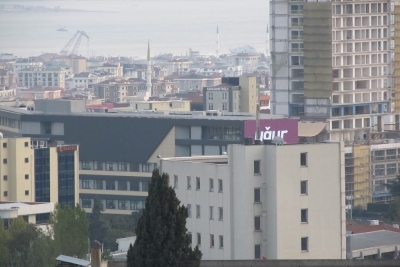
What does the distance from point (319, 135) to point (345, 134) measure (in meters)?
2.73

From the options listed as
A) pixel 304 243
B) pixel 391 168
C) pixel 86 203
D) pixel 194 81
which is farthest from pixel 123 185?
pixel 194 81

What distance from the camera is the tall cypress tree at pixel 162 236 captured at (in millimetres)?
13102

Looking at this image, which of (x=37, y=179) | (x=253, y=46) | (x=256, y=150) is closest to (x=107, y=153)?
(x=37, y=179)

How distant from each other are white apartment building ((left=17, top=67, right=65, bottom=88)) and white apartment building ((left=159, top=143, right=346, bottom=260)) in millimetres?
100408

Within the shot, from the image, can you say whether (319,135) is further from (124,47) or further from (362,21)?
(124,47)

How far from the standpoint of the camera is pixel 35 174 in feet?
115

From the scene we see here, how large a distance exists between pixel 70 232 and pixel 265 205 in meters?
5.85

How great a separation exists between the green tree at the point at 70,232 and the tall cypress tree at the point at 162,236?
11.3m

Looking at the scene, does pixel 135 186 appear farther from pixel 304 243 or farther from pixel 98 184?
pixel 304 243

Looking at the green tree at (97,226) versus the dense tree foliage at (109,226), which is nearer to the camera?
the dense tree foliage at (109,226)

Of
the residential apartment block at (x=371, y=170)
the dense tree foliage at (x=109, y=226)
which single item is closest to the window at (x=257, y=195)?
the dense tree foliage at (x=109, y=226)

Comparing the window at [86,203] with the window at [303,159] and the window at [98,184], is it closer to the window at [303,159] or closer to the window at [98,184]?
the window at [98,184]

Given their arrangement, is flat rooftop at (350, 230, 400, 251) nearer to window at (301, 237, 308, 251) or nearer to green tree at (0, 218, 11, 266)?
window at (301, 237, 308, 251)

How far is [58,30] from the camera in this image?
200 metres
